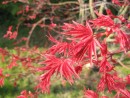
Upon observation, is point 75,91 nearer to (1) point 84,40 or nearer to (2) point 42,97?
(2) point 42,97

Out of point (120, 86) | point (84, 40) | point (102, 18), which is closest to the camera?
point (84, 40)

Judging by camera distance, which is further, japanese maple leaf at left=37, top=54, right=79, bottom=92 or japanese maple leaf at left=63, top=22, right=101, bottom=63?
japanese maple leaf at left=37, top=54, right=79, bottom=92

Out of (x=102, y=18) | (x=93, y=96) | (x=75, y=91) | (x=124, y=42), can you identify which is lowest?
(x=75, y=91)

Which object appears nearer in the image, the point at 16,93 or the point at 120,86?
the point at 120,86

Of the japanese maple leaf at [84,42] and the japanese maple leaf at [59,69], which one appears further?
the japanese maple leaf at [59,69]

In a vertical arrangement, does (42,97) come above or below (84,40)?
below

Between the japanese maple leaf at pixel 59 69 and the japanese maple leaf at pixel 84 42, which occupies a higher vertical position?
the japanese maple leaf at pixel 84 42

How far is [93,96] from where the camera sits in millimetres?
1983

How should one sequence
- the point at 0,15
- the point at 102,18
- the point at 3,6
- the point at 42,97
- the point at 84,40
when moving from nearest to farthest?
the point at 84,40, the point at 102,18, the point at 42,97, the point at 3,6, the point at 0,15

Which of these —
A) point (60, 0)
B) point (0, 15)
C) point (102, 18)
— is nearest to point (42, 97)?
point (102, 18)

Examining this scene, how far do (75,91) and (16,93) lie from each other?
0.83m

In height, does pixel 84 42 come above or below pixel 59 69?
above

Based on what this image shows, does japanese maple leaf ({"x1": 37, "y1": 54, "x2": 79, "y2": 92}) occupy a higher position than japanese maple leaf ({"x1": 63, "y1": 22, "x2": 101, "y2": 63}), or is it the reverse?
japanese maple leaf ({"x1": 63, "y1": 22, "x2": 101, "y2": 63})

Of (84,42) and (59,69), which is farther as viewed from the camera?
(59,69)
